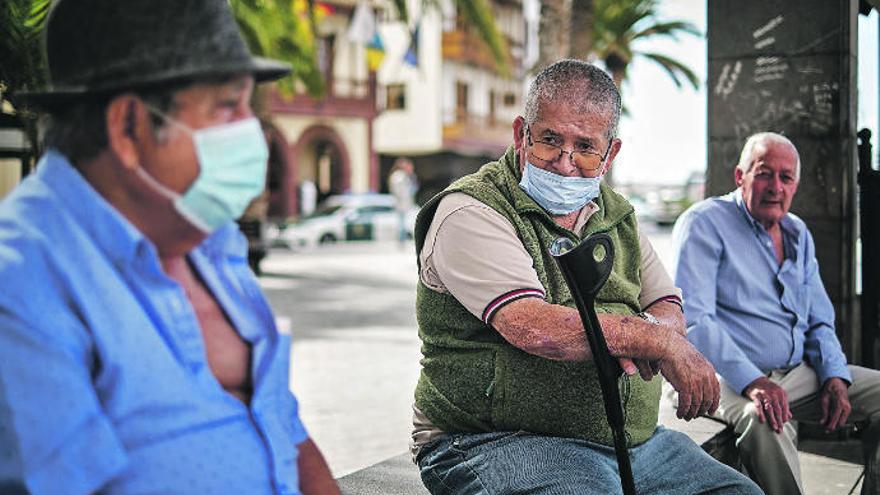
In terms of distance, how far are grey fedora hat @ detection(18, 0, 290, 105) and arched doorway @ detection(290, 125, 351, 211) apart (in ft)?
136

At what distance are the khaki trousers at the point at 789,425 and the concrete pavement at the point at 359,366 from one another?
0.83m

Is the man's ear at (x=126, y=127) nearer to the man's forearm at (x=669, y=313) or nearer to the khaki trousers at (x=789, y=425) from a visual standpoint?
the man's forearm at (x=669, y=313)

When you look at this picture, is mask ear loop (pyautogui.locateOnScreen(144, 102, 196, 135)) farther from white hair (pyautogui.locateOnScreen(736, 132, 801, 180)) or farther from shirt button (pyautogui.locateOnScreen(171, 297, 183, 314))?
white hair (pyautogui.locateOnScreen(736, 132, 801, 180))

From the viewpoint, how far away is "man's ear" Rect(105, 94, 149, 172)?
1587 mm

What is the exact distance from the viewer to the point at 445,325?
302 centimetres

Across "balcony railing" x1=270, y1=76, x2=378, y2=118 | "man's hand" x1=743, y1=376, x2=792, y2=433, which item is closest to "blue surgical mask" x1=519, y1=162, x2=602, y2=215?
"man's hand" x1=743, y1=376, x2=792, y2=433

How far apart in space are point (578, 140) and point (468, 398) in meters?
0.75

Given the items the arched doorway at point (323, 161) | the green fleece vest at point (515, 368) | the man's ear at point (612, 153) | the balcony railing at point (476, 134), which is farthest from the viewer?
the balcony railing at point (476, 134)

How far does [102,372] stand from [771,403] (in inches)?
122

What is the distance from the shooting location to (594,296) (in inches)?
105

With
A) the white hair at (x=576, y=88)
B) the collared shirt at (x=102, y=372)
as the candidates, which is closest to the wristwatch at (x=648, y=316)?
the white hair at (x=576, y=88)

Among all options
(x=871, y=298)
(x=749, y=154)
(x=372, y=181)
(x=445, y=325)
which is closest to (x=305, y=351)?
(x=871, y=298)

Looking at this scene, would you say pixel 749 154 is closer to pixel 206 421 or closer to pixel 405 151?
pixel 206 421

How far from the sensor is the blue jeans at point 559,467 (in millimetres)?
2859
